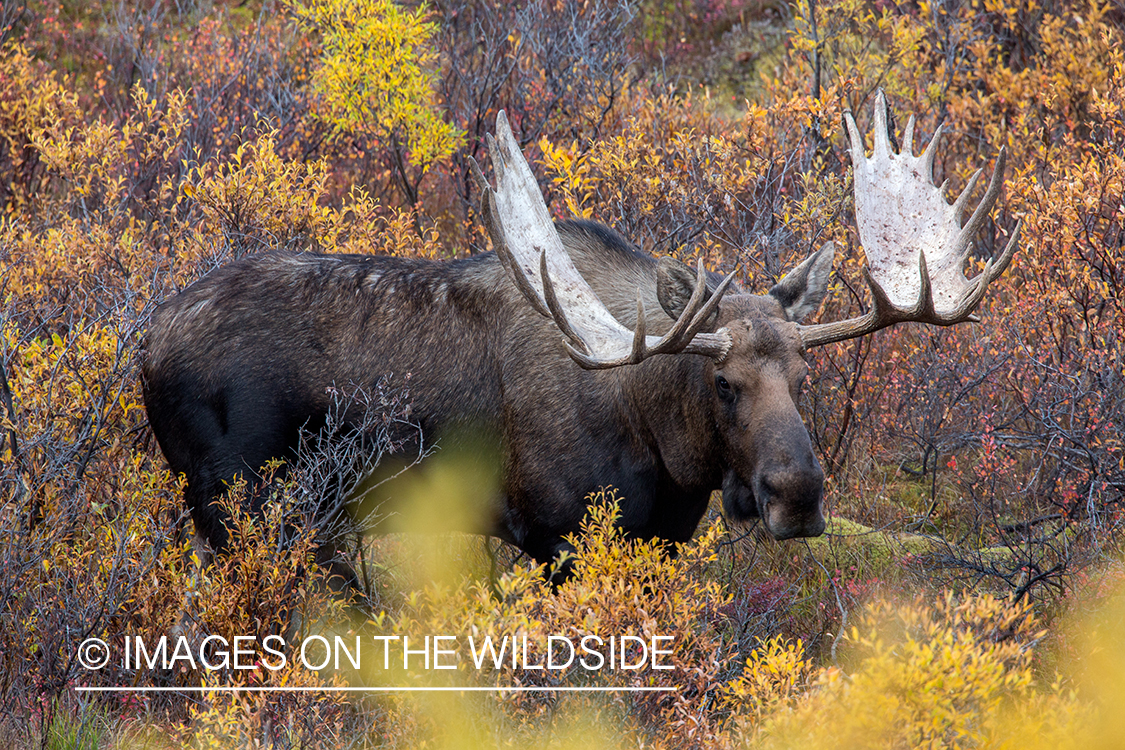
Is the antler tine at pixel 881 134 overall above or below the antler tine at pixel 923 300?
above

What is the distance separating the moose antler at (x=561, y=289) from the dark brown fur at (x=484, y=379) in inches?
8.7

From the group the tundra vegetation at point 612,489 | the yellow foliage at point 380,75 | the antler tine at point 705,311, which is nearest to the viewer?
the tundra vegetation at point 612,489

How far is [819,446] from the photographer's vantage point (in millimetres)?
6191

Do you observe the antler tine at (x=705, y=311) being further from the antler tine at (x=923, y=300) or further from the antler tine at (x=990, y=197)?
the antler tine at (x=990, y=197)

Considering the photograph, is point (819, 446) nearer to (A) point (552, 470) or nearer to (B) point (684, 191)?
(B) point (684, 191)

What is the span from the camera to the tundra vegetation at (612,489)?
3.59 m

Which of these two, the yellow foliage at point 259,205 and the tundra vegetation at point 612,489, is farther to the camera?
the yellow foliage at point 259,205

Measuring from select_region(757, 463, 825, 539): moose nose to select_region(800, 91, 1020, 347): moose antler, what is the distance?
2.17ft

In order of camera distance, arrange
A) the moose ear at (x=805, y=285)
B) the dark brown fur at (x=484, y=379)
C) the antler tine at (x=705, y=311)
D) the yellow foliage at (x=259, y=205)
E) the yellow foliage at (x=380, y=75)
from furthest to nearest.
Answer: the yellow foliage at (x=380, y=75) → the yellow foliage at (x=259, y=205) → the moose ear at (x=805, y=285) → the dark brown fur at (x=484, y=379) → the antler tine at (x=705, y=311)

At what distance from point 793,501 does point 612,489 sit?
A: 86 cm

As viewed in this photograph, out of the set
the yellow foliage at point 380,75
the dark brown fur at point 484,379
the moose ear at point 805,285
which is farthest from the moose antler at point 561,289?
the yellow foliage at point 380,75

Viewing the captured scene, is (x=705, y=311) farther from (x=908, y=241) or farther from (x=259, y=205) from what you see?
(x=259, y=205)

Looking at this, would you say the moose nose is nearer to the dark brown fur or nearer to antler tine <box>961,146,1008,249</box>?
the dark brown fur

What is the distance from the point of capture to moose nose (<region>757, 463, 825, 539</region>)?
12.6 feet
